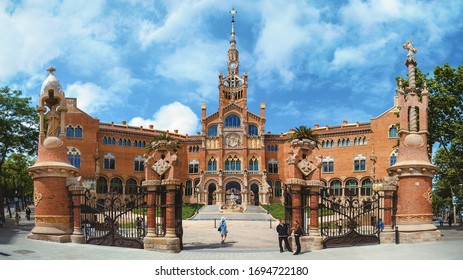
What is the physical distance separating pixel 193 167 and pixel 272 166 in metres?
13.2

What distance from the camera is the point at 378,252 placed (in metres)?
18.1

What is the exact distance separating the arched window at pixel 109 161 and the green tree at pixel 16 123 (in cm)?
3235

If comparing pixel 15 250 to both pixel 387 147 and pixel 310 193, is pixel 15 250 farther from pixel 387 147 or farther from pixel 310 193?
pixel 387 147

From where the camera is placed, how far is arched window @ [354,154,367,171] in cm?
6543

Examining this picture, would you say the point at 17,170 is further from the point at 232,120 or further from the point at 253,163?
the point at 253,163

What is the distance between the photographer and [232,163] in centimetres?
7362

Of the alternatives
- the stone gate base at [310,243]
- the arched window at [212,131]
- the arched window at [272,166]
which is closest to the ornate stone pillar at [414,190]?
the stone gate base at [310,243]

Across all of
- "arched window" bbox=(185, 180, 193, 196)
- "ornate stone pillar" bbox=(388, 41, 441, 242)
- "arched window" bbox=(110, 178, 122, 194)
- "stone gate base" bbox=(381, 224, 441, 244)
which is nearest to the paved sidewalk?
"stone gate base" bbox=(381, 224, 441, 244)

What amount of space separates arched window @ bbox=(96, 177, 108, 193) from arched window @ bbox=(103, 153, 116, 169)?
77.6 inches

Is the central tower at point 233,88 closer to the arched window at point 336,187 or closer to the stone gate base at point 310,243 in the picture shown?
the arched window at point 336,187

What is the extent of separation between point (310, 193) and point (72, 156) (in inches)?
2087

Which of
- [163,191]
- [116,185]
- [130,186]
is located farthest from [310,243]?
[130,186]

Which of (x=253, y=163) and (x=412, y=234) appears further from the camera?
(x=253, y=163)

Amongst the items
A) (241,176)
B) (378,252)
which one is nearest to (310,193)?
(378,252)
